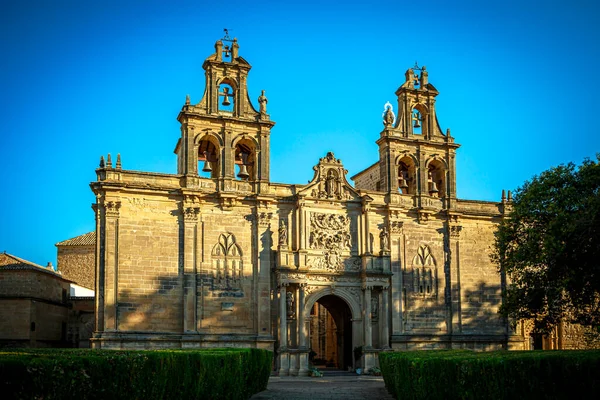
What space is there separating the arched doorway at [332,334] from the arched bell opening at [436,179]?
821cm

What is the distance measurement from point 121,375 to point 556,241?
56.9 feet

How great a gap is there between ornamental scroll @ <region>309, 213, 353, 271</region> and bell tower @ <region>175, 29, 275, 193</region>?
3409mm

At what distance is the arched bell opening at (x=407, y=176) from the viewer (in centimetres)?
4078

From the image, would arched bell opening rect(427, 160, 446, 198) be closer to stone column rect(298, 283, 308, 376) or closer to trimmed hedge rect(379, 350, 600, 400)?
stone column rect(298, 283, 308, 376)

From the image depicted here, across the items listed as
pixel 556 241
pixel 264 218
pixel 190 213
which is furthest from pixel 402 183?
pixel 556 241

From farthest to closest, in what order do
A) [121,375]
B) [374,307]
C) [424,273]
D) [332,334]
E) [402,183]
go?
[332,334] → [402,183] → [424,273] → [374,307] → [121,375]

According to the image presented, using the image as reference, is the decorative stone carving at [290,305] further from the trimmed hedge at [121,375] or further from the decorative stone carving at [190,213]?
the trimmed hedge at [121,375]

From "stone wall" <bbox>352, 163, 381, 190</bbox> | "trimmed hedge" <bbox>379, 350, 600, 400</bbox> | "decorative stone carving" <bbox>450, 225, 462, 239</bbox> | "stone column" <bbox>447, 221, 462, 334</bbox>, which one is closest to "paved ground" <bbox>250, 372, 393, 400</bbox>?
"stone column" <bbox>447, 221, 462, 334</bbox>

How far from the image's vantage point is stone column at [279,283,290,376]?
3500 centimetres

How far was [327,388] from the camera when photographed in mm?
28672

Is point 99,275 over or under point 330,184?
under

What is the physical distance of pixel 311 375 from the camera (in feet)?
115

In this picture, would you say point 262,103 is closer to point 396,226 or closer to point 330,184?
point 330,184

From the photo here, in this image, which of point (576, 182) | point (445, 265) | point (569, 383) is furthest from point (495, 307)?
point (569, 383)
